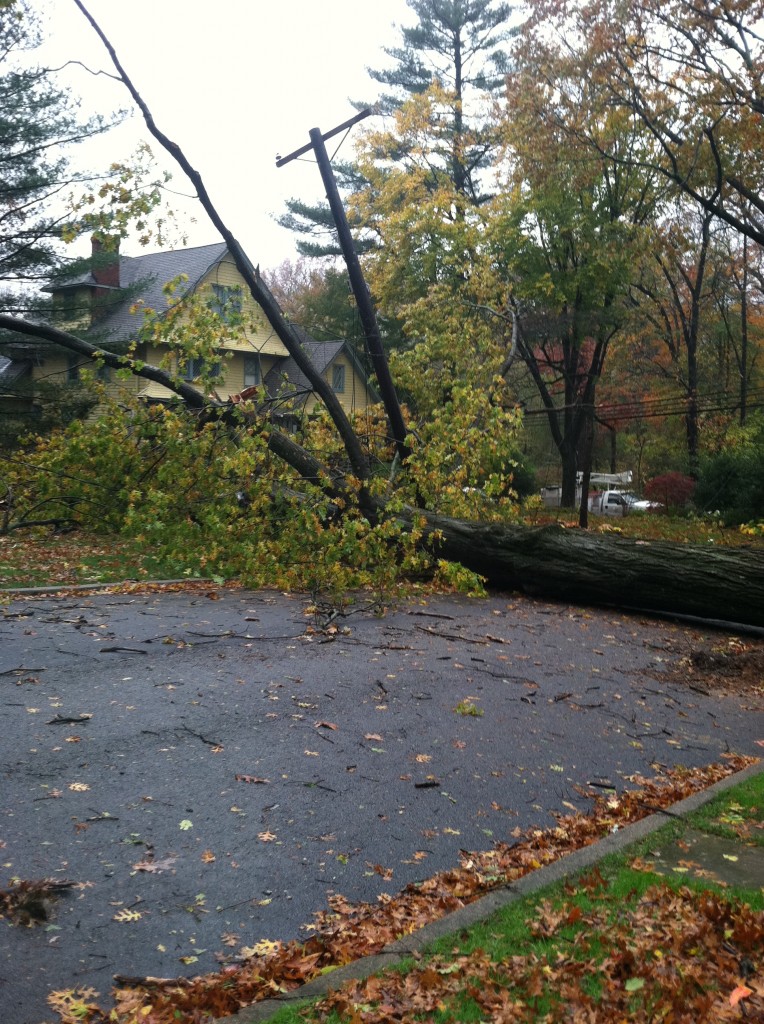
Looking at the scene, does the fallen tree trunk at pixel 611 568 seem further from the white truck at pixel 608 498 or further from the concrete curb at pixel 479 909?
the white truck at pixel 608 498

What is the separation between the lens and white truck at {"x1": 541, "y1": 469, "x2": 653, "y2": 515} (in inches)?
1502

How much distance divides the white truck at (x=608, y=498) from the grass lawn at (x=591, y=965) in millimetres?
30395

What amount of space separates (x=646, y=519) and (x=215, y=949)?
2692cm

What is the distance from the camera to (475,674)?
8070mm

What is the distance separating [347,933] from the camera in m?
3.82

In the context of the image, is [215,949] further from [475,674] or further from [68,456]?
[68,456]

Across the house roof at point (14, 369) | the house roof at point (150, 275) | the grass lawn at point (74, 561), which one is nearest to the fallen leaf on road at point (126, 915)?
the grass lawn at point (74, 561)

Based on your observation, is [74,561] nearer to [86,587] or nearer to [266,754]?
[86,587]

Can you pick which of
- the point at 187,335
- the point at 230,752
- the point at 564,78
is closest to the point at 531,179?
the point at 564,78

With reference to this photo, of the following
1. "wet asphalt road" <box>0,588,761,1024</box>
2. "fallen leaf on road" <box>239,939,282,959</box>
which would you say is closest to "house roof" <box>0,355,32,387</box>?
"wet asphalt road" <box>0,588,761,1024</box>

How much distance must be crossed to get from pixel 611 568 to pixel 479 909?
7939 millimetres

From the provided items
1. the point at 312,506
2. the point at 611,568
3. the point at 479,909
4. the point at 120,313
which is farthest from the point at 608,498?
the point at 479,909

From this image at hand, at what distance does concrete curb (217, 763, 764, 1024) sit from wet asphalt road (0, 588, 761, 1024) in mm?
443

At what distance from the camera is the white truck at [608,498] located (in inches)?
1502
